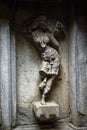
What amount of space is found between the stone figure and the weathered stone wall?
8 centimetres

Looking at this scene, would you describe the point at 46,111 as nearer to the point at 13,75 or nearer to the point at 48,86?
the point at 48,86

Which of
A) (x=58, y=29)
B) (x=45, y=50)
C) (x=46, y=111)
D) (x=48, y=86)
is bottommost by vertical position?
(x=46, y=111)

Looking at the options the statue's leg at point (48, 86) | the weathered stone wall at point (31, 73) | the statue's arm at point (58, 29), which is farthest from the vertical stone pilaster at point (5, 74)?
the statue's arm at point (58, 29)

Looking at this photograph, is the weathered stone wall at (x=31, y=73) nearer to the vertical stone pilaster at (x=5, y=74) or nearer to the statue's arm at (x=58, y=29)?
the statue's arm at (x=58, y=29)

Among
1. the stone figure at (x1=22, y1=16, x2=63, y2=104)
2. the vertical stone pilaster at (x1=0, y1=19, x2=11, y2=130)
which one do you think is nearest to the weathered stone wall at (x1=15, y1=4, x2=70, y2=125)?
the stone figure at (x1=22, y1=16, x2=63, y2=104)

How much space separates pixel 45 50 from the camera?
245 cm

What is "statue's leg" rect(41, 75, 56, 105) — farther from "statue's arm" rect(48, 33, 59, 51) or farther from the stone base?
"statue's arm" rect(48, 33, 59, 51)

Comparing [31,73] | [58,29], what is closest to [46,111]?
[31,73]

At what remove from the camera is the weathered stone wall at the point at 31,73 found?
2473 mm

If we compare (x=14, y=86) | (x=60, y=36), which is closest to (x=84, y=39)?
(x=60, y=36)

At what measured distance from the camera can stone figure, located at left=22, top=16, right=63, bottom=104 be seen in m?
2.42

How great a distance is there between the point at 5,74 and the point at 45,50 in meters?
0.45

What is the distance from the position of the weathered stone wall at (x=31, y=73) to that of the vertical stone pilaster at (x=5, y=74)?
18 cm

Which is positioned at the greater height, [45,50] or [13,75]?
[45,50]
